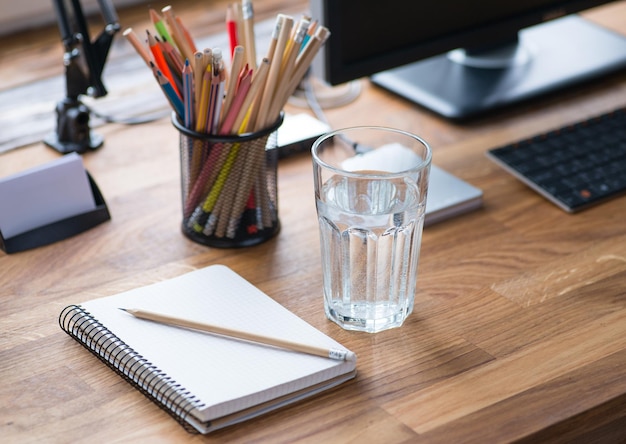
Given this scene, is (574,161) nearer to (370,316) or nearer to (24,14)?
(370,316)

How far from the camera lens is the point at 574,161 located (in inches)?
43.8

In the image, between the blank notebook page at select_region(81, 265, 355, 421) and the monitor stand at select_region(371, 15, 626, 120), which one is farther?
the monitor stand at select_region(371, 15, 626, 120)

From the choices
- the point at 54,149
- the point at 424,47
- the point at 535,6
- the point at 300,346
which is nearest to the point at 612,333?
the point at 300,346

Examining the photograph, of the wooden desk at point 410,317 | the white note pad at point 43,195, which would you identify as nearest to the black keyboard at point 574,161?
the wooden desk at point 410,317

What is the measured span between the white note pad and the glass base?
0.35 meters

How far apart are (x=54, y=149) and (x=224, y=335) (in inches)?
19.9

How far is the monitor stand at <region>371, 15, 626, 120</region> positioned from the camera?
4.18ft

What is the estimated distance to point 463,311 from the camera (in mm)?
874

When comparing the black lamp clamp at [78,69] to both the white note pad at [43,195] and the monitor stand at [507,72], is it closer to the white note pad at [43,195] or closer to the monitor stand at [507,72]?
the white note pad at [43,195]

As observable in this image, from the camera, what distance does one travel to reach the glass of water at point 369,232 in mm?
800

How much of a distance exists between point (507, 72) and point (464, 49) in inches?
2.9

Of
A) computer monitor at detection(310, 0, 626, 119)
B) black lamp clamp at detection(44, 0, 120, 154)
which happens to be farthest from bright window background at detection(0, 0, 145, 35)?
computer monitor at detection(310, 0, 626, 119)

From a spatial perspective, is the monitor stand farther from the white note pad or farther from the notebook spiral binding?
the notebook spiral binding

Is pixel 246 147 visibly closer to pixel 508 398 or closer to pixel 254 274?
pixel 254 274
